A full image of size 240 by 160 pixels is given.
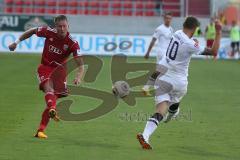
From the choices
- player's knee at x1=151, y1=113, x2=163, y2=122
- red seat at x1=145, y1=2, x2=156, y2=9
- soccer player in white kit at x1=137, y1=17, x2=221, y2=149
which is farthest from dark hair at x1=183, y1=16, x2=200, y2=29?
red seat at x1=145, y1=2, x2=156, y2=9

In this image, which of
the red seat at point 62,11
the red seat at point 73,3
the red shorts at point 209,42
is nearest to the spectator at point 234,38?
the red shorts at point 209,42

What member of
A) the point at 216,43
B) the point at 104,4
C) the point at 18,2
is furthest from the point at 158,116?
the point at 18,2

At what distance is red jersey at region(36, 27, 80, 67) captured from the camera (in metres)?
11.9

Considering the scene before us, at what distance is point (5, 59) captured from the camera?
32125 millimetres

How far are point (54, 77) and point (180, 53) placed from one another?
249cm

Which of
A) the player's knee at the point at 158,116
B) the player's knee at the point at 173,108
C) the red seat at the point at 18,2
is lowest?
the red seat at the point at 18,2

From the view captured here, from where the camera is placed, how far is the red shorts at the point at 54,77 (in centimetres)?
1191

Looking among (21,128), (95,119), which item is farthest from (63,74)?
(95,119)

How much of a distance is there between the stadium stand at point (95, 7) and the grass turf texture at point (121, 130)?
73.6 feet

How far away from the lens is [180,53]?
11.0 m

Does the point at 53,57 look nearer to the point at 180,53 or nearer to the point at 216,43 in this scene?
the point at 180,53

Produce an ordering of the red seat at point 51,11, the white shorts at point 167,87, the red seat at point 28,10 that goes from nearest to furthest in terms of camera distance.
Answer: the white shorts at point 167,87
the red seat at point 28,10
the red seat at point 51,11

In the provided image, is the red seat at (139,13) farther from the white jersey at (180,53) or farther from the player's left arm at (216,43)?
the player's left arm at (216,43)

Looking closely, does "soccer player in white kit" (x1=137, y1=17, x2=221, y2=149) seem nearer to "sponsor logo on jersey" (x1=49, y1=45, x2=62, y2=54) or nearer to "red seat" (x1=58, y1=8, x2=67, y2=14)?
"sponsor logo on jersey" (x1=49, y1=45, x2=62, y2=54)
